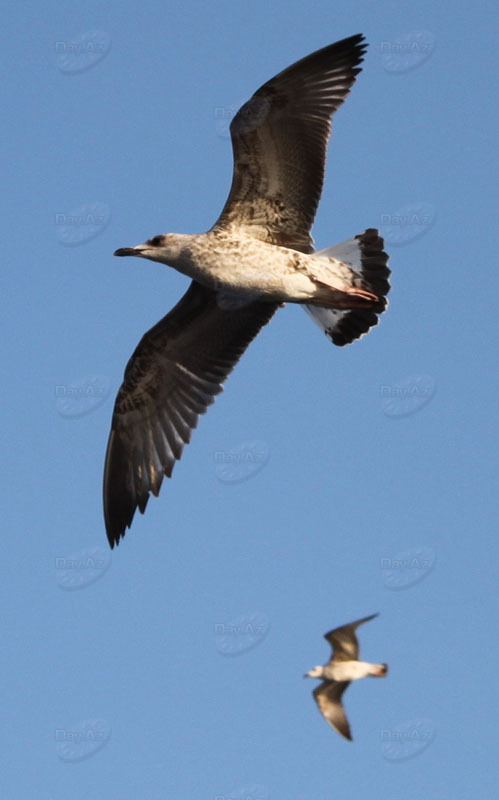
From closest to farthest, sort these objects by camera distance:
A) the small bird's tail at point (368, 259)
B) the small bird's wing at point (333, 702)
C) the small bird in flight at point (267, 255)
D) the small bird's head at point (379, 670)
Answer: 1. the small bird's head at point (379, 670)
2. the small bird's wing at point (333, 702)
3. the small bird in flight at point (267, 255)
4. the small bird's tail at point (368, 259)

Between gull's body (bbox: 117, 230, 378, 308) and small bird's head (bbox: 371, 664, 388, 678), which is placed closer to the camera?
small bird's head (bbox: 371, 664, 388, 678)

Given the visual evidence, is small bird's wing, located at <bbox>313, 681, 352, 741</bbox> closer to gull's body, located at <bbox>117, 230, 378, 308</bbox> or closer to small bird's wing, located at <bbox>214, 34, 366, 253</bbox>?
gull's body, located at <bbox>117, 230, 378, 308</bbox>

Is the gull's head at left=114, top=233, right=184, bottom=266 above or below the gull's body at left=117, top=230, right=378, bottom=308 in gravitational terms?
above

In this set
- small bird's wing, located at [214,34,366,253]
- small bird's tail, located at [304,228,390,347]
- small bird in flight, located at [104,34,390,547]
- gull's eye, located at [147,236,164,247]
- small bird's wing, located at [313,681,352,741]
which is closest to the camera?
small bird's wing, located at [313,681,352,741]

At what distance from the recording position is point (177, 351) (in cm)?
1298

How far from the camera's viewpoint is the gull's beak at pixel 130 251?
11.8 meters

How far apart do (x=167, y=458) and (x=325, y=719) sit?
3.85m

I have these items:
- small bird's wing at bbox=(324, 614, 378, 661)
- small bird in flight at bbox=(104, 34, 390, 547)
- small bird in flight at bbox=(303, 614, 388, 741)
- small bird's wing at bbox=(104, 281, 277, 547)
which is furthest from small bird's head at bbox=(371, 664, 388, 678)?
small bird's wing at bbox=(104, 281, 277, 547)

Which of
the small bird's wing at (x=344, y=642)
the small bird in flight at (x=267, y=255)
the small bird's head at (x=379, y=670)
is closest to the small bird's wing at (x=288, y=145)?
the small bird in flight at (x=267, y=255)

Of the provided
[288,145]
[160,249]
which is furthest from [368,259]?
[160,249]

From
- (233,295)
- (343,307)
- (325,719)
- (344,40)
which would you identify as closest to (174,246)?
(233,295)

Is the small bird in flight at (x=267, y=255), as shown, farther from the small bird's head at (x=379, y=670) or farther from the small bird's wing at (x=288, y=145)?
the small bird's head at (x=379, y=670)

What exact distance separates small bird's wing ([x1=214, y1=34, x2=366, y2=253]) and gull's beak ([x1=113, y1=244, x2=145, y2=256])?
0.75 meters

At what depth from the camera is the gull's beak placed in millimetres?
11836
